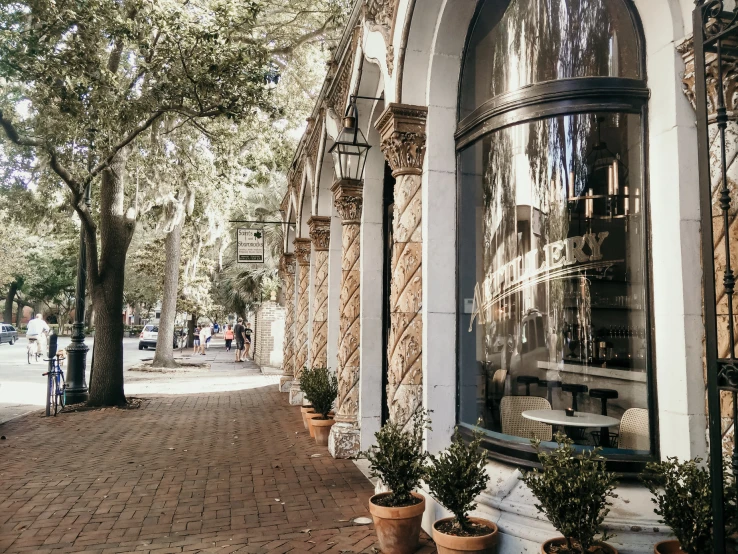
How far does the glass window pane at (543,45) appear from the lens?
422 cm

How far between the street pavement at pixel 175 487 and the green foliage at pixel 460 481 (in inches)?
30.4

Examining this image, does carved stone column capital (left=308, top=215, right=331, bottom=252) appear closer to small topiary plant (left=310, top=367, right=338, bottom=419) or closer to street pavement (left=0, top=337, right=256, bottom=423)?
small topiary plant (left=310, top=367, right=338, bottom=419)

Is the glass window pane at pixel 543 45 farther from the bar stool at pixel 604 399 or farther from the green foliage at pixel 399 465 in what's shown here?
the green foliage at pixel 399 465

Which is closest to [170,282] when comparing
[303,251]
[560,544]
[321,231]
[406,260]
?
[303,251]

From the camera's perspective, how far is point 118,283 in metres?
11.8

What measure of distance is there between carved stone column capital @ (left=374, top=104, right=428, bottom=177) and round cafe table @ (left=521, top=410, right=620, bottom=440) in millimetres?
2509

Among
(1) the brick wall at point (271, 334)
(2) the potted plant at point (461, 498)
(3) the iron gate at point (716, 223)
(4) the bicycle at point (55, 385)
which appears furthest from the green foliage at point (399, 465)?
(1) the brick wall at point (271, 334)

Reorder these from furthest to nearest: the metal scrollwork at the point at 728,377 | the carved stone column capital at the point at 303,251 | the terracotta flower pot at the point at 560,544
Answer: the carved stone column capital at the point at 303,251 < the terracotta flower pot at the point at 560,544 < the metal scrollwork at the point at 728,377

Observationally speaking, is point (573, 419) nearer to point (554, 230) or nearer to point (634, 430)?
point (634, 430)

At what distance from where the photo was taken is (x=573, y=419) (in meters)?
4.03

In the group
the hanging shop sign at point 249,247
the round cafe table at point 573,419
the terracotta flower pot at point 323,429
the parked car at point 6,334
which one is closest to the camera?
the round cafe table at point 573,419

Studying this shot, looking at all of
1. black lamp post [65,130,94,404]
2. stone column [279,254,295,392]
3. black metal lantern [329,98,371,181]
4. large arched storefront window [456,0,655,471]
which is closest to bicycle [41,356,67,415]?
black lamp post [65,130,94,404]

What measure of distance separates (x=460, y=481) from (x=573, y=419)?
3.35 ft

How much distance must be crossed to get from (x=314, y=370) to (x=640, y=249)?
239 inches
